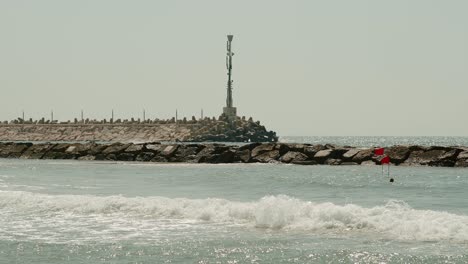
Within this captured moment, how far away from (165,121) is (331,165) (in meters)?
83.7

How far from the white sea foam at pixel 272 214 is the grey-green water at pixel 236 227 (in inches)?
0.8

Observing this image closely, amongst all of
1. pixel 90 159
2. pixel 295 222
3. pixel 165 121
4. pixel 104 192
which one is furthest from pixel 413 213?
pixel 165 121

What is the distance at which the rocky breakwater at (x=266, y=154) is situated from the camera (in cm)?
3631

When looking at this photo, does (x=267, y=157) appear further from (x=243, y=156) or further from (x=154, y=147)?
(x=154, y=147)

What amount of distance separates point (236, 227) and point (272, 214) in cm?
74

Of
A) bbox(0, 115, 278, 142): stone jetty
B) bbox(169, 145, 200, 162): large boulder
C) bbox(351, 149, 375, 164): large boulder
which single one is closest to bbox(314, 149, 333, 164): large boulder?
bbox(351, 149, 375, 164): large boulder

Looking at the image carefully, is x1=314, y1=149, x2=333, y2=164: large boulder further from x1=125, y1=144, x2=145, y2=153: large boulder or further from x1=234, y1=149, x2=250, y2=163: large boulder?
x1=125, y1=144, x2=145, y2=153: large boulder

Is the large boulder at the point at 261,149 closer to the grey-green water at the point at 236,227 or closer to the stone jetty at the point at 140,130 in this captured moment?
the grey-green water at the point at 236,227

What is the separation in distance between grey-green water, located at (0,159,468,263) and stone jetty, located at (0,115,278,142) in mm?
83883

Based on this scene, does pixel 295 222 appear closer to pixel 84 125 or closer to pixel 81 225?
pixel 81 225

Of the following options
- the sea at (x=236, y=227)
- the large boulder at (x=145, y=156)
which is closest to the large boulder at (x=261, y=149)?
the large boulder at (x=145, y=156)

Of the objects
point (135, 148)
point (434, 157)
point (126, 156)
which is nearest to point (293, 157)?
point (434, 157)

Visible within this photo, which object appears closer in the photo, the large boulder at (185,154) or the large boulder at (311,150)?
the large boulder at (311,150)

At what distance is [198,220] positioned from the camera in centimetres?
1592
